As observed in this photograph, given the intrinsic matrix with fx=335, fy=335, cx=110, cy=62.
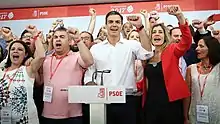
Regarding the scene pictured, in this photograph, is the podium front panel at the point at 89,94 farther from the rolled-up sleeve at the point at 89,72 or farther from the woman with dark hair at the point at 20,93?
the woman with dark hair at the point at 20,93

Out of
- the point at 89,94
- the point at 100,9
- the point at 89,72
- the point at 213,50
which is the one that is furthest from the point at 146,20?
the point at 89,94

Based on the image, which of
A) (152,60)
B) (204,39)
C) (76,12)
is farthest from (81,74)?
(76,12)

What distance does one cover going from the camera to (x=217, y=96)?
2.66m

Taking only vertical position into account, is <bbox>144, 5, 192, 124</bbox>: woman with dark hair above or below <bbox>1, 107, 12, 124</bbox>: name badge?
above

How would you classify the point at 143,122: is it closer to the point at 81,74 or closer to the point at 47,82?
the point at 81,74

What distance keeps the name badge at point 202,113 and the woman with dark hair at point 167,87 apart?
0.13 m

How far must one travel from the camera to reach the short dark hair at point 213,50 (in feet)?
9.06

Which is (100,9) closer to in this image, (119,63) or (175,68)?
(119,63)

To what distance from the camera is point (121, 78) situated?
2744 millimetres

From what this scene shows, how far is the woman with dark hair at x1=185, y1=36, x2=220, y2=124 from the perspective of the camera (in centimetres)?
267

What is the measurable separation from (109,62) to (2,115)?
984 mm

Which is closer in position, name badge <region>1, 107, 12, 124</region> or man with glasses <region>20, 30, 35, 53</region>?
name badge <region>1, 107, 12, 124</region>

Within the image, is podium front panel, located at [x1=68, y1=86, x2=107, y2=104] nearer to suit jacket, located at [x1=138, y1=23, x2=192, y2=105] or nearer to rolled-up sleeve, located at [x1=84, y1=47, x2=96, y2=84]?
rolled-up sleeve, located at [x1=84, y1=47, x2=96, y2=84]

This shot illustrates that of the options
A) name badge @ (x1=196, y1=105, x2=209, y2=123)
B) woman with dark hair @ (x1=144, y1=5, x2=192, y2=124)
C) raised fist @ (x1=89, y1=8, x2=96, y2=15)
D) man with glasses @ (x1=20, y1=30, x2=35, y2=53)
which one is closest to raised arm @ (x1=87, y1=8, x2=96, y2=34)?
raised fist @ (x1=89, y1=8, x2=96, y2=15)
